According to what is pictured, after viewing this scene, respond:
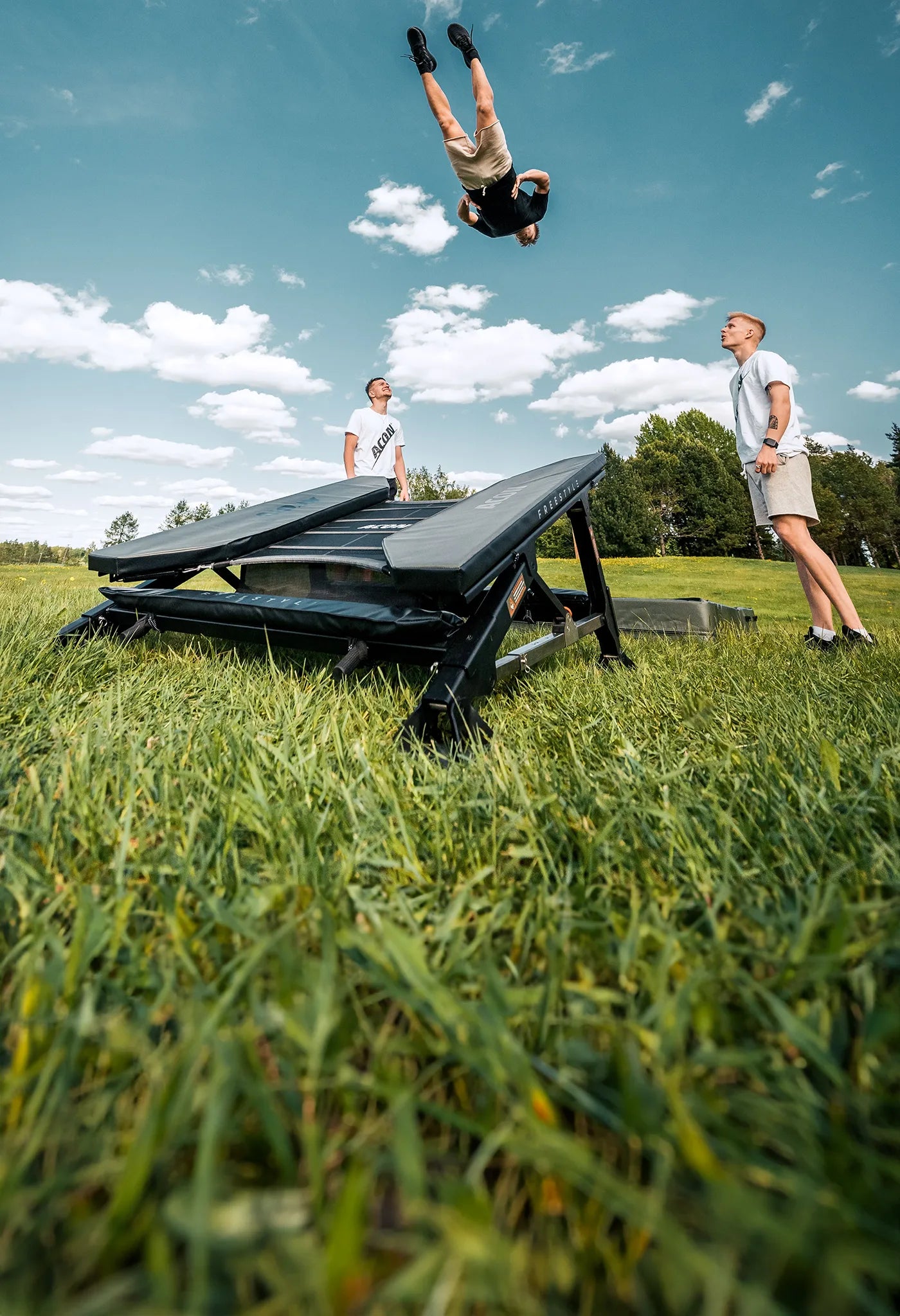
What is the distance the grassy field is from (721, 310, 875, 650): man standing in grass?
2.73 m

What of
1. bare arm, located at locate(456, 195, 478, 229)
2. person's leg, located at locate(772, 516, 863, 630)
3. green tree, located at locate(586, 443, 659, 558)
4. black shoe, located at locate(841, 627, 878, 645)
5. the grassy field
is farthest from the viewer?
green tree, located at locate(586, 443, 659, 558)

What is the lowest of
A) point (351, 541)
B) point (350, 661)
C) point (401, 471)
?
point (350, 661)

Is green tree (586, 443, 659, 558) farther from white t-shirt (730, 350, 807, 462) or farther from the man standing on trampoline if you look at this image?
white t-shirt (730, 350, 807, 462)

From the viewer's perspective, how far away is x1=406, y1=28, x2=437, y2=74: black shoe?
14.3 feet

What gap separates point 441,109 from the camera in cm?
477

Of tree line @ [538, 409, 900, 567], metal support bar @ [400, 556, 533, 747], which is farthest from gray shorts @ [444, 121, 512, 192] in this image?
tree line @ [538, 409, 900, 567]

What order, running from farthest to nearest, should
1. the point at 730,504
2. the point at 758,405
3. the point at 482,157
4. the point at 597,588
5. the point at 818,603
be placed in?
the point at 730,504
the point at 482,157
the point at 758,405
the point at 818,603
the point at 597,588

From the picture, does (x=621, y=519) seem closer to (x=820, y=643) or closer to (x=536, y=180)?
(x=536, y=180)

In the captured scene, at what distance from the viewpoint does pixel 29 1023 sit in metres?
0.60

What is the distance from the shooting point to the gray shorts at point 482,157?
4.63m

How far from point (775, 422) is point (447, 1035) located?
4.45 m

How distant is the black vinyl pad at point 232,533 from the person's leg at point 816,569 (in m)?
2.61

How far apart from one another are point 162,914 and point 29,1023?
0.95ft

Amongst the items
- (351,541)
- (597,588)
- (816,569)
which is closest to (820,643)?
(816,569)
